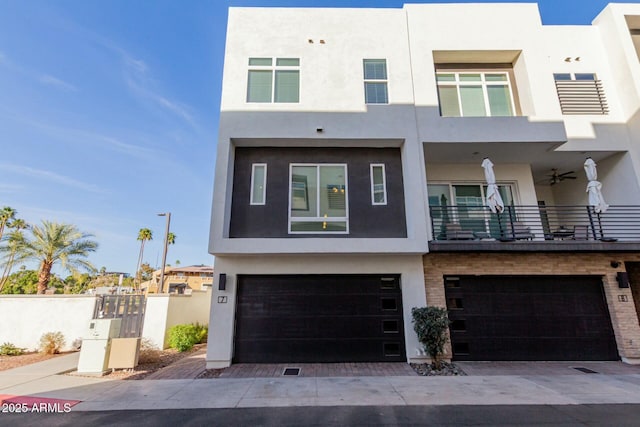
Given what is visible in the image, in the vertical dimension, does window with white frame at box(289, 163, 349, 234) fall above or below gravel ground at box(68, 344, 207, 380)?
above

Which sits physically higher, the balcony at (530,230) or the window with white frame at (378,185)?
the window with white frame at (378,185)

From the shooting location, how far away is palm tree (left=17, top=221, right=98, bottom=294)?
1296 cm

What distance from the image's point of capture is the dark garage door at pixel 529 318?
7559 mm

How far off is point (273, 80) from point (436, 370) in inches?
368

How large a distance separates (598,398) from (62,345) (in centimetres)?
1428

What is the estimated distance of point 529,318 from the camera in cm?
772

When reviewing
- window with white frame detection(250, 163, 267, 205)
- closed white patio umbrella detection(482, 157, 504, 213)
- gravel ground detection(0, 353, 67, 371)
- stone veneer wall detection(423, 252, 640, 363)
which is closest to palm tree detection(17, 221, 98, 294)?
gravel ground detection(0, 353, 67, 371)

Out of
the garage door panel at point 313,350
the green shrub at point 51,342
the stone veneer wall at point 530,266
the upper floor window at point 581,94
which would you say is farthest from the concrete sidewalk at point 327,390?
the upper floor window at point 581,94

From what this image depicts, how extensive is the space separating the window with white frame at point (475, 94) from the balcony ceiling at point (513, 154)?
1.30 metres

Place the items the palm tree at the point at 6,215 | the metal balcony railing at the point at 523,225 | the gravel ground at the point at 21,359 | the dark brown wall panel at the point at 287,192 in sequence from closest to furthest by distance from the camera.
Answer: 1. the gravel ground at the point at 21,359
2. the metal balcony railing at the point at 523,225
3. the dark brown wall panel at the point at 287,192
4. the palm tree at the point at 6,215

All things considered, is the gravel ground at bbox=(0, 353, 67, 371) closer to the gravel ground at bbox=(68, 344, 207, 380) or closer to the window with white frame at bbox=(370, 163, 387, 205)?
the gravel ground at bbox=(68, 344, 207, 380)

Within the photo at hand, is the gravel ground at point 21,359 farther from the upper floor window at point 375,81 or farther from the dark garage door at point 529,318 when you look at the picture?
the upper floor window at point 375,81

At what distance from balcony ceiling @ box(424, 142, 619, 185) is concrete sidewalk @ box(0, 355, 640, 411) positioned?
20.3 feet

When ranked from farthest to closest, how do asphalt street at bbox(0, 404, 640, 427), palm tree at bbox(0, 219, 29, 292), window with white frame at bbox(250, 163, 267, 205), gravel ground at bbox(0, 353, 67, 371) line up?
1. palm tree at bbox(0, 219, 29, 292)
2. window with white frame at bbox(250, 163, 267, 205)
3. gravel ground at bbox(0, 353, 67, 371)
4. asphalt street at bbox(0, 404, 640, 427)
